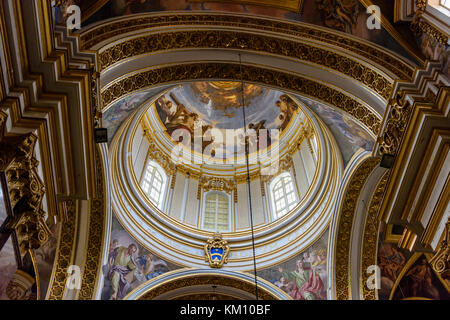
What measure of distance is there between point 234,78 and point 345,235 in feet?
18.2

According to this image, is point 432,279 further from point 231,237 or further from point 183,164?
point 183,164

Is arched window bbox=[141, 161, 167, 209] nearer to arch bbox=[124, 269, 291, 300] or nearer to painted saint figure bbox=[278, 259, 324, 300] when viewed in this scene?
arch bbox=[124, 269, 291, 300]

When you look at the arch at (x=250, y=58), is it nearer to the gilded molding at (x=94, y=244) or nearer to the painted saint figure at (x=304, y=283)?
the gilded molding at (x=94, y=244)

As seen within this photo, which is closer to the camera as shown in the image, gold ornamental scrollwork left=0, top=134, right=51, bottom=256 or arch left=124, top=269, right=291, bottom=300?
gold ornamental scrollwork left=0, top=134, right=51, bottom=256

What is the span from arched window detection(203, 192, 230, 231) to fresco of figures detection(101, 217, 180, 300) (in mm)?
2914

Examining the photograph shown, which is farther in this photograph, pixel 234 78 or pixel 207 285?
pixel 207 285

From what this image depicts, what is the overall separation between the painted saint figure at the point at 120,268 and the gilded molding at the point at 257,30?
22.5 feet

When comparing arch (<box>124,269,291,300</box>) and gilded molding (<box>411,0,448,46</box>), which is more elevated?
gilded molding (<box>411,0,448,46</box>)

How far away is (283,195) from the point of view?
1527cm

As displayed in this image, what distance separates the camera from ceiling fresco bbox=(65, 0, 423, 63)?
6941 mm

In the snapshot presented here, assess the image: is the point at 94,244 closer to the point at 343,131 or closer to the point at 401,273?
the point at 343,131
